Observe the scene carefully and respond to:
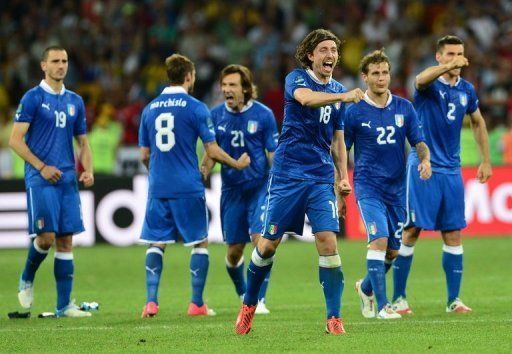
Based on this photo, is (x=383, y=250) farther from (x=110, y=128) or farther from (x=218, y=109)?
(x=110, y=128)

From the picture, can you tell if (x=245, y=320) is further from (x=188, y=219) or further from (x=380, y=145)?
(x=380, y=145)

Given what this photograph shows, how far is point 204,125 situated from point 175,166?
0.47m

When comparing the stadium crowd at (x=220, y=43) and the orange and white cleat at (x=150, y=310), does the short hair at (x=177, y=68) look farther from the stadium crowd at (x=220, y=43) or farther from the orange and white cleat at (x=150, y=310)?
the stadium crowd at (x=220, y=43)

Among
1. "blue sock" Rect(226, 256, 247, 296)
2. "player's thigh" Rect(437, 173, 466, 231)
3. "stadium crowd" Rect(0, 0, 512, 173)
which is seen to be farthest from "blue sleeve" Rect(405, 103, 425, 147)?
"stadium crowd" Rect(0, 0, 512, 173)

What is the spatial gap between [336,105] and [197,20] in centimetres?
1616

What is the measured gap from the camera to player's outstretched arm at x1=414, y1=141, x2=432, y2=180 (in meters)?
10.6

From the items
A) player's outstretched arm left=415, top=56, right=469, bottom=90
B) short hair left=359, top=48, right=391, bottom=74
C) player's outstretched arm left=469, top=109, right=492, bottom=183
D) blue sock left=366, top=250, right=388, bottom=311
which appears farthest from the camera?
player's outstretched arm left=469, top=109, right=492, bottom=183

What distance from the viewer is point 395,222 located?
1092 centimetres

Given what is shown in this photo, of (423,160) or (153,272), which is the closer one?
(423,160)

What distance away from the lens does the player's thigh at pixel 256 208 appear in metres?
→ 11.7

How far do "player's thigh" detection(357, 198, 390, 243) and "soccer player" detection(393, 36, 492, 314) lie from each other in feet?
2.21

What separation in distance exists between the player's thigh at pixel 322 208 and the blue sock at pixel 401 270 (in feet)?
7.89

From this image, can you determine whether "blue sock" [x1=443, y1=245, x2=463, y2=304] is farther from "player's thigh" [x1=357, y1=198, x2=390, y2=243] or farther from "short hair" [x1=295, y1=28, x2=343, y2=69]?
"short hair" [x1=295, y1=28, x2=343, y2=69]

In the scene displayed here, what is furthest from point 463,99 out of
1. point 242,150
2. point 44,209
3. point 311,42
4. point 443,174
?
point 44,209
